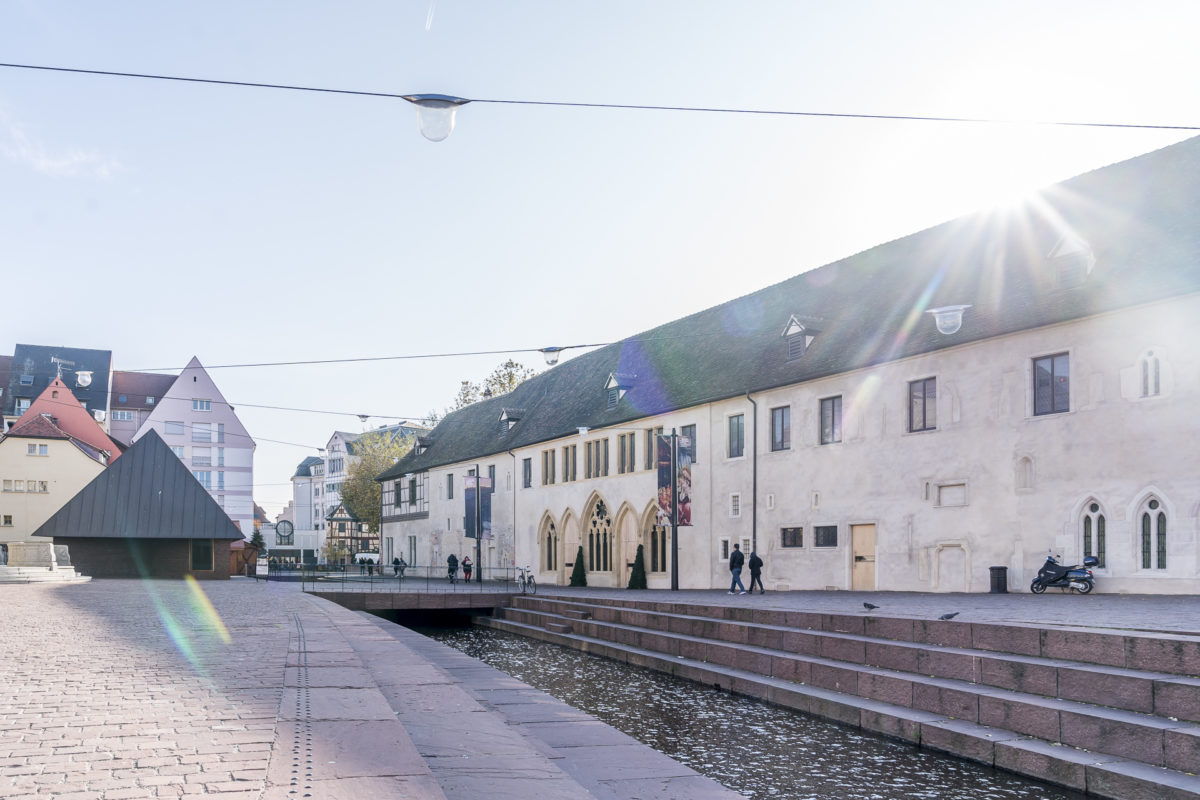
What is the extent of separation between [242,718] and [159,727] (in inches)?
26.1

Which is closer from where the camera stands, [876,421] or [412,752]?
[412,752]

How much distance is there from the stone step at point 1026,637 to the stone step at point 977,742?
142 centimetres

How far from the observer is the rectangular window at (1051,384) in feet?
77.2

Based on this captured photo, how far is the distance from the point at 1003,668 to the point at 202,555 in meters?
45.5

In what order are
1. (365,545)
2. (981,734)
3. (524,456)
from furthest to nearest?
(365,545), (524,456), (981,734)

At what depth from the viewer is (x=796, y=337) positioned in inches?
1318

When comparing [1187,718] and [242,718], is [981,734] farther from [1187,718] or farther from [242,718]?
[242,718]

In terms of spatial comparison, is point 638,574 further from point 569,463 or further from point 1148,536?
point 1148,536

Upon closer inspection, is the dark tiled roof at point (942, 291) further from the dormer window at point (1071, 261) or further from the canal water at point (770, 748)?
the canal water at point (770, 748)

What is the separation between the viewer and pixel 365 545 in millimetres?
120500

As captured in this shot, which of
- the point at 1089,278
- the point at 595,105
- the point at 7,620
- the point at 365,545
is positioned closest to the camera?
the point at 595,105

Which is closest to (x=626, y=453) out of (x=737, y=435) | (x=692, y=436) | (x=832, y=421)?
(x=692, y=436)

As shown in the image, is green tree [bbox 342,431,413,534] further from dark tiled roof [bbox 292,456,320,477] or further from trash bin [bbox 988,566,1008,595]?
trash bin [bbox 988,566,1008,595]

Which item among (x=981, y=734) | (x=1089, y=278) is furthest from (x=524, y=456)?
(x=981, y=734)
